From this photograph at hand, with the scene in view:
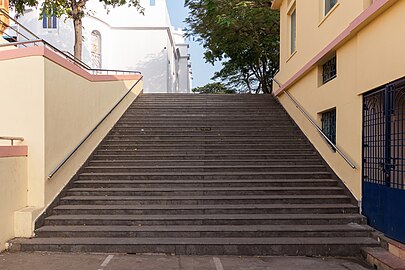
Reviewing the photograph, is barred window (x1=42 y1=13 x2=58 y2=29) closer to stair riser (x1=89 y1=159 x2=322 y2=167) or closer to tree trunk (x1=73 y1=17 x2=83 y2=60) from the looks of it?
tree trunk (x1=73 y1=17 x2=83 y2=60)

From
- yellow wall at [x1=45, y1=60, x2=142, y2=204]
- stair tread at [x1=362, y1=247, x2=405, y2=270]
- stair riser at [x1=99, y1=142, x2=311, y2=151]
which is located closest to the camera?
stair tread at [x1=362, y1=247, x2=405, y2=270]

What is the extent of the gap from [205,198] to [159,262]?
6.17ft

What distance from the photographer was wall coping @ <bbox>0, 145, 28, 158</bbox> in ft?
17.8

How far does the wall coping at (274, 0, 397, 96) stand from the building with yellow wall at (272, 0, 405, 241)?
1cm

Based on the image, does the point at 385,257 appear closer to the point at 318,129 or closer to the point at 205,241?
the point at 205,241

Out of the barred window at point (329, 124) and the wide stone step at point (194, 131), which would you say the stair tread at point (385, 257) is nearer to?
the barred window at point (329, 124)

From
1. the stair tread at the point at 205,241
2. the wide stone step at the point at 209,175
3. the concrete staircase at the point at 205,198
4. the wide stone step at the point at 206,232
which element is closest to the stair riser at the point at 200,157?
the concrete staircase at the point at 205,198

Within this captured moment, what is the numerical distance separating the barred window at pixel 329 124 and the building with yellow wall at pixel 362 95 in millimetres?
23

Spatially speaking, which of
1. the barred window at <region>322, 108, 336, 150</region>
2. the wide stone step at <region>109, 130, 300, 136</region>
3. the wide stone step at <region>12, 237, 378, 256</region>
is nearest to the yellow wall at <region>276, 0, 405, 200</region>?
the barred window at <region>322, 108, 336, 150</region>

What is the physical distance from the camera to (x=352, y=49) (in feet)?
22.1

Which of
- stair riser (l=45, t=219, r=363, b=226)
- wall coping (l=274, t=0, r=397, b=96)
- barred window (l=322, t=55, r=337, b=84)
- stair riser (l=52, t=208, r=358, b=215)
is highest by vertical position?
wall coping (l=274, t=0, r=397, b=96)

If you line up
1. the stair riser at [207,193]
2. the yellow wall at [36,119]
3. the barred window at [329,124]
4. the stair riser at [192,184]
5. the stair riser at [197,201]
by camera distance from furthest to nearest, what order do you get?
the barred window at [329,124], the stair riser at [192,184], the stair riser at [207,193], the stair riser at [197,201], the yellow wall at [36,119]

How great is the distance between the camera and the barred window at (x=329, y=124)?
313 inches

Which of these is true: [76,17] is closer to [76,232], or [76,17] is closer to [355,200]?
[76,232]
